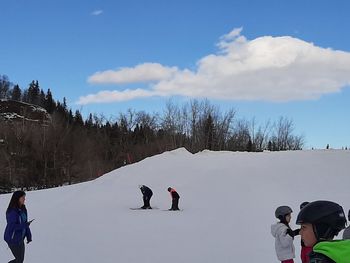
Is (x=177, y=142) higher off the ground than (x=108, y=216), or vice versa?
(x=177, y=142)

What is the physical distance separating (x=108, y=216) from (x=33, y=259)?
7.41 m

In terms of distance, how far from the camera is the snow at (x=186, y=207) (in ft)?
40.5

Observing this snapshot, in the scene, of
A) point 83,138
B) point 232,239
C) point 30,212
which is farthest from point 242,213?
point 83,138

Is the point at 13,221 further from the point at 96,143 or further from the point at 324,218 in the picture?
the point at 96,143

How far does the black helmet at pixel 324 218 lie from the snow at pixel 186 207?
874 centimetres

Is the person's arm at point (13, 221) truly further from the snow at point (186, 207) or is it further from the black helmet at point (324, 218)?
the black helmet at point (324, 218)

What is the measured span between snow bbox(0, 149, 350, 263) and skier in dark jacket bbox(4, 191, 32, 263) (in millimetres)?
1989

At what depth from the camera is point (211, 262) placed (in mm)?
11141

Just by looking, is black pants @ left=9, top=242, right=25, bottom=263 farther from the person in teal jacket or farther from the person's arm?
the person in teal jacket

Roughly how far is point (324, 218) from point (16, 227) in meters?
7.45

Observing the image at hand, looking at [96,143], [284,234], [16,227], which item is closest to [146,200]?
[16,227]

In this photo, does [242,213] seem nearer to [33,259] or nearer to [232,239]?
[232,239]

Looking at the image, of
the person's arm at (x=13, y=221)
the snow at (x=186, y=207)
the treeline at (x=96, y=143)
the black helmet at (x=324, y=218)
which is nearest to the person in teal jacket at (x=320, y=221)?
the black helmet at (x=324, y=218)

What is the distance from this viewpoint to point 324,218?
9.28 feet
